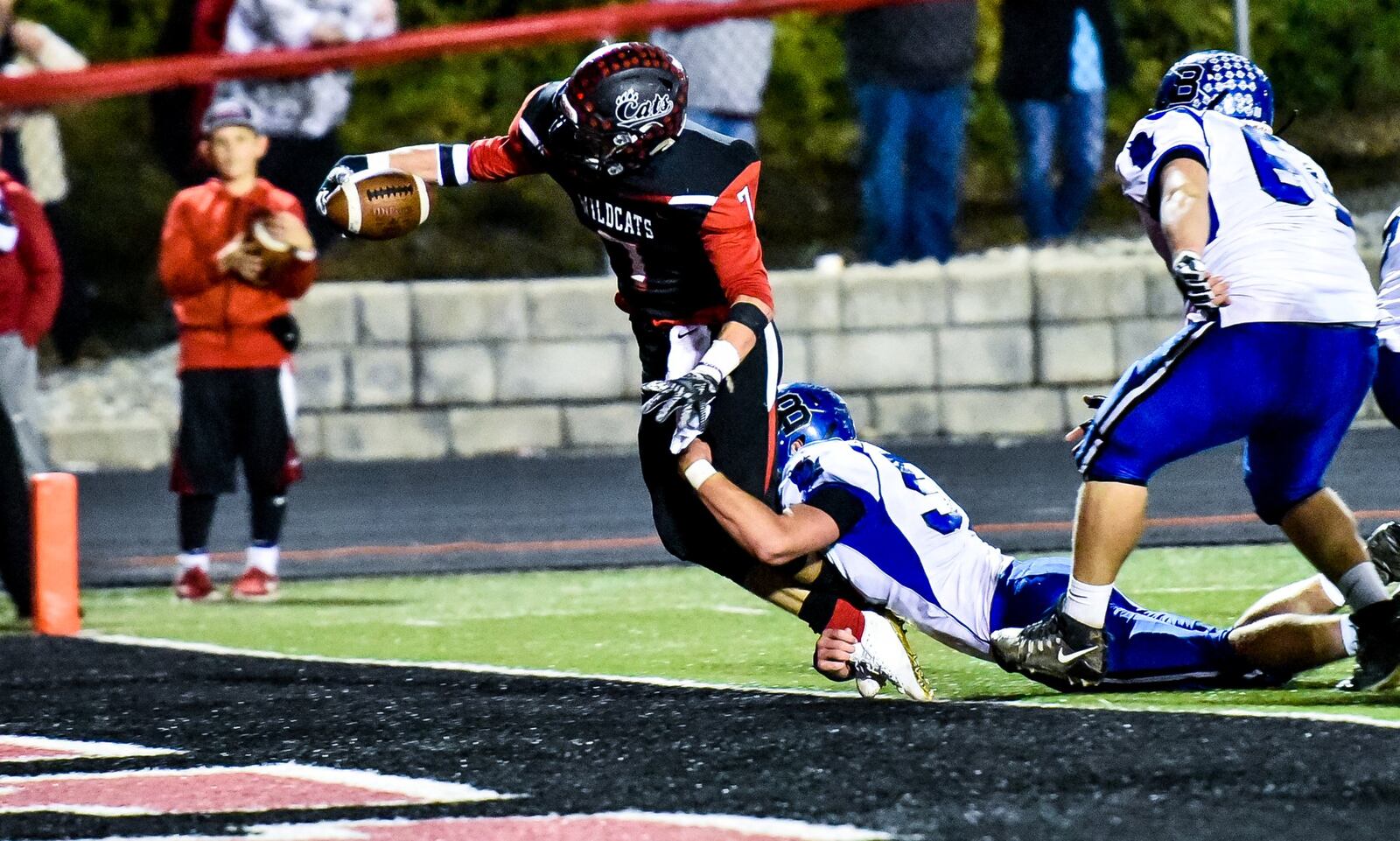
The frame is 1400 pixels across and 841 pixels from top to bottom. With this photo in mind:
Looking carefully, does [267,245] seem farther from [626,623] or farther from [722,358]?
[722,358]

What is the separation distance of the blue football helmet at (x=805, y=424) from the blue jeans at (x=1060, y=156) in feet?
24.2

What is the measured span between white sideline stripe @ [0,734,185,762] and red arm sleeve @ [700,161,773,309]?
72.0 inches

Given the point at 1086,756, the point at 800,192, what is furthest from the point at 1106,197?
the point at 1086,756

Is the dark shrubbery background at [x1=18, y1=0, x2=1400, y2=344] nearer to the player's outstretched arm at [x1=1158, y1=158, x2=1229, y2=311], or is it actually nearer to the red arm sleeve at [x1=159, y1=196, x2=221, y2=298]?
the red arm sleeve at [x1=159, y1=196, x2=221, y2=298]

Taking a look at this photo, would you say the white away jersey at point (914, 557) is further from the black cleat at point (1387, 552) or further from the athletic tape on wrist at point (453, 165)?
the athletic tape on wrist at point (453, 165)

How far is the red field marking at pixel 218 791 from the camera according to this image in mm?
4695

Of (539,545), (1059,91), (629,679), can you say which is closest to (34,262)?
(539,545)

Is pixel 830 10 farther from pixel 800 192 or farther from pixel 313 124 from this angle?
pixel 313 124

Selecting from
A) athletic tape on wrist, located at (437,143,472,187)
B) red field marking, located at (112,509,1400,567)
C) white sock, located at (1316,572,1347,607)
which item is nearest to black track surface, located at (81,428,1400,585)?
red field marking, located at (112,509,1400,567)

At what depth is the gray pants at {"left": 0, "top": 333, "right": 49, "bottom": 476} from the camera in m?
8.96

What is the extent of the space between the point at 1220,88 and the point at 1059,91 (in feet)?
25.5

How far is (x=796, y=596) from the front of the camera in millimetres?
6383

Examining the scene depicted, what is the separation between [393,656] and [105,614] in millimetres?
2162

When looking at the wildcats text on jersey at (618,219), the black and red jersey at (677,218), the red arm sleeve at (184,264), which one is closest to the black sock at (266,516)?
the red arm sleeve at (184,264)
